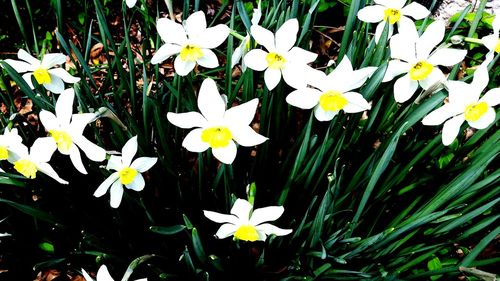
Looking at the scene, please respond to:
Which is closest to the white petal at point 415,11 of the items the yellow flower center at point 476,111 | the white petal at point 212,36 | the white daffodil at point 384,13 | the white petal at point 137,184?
the white daffodil at point 384,13

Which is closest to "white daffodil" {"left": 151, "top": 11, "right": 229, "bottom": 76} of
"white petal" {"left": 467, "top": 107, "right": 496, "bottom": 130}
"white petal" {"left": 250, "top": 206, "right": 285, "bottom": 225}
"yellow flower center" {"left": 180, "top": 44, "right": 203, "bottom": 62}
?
"yellow flower center" {"left": 180, "top": 44, "right": 203, "bottom": 62}

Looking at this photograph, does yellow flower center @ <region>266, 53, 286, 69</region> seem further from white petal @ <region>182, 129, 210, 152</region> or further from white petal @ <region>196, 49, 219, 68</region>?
white petal @ <region>182, 129, 210, 152</region>

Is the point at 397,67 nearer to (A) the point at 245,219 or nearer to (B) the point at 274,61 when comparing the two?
(B) the point at 274,61

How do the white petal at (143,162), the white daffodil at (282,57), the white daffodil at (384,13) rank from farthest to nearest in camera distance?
the white daffodil at (384,13), the white petal at (143,162), the white daffodil at (282,57)

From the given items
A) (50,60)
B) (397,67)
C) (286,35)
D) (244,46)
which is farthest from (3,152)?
(397,67)

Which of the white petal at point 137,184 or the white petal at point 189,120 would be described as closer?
the white petal at point 189,120

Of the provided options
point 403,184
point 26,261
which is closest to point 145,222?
point 26,261

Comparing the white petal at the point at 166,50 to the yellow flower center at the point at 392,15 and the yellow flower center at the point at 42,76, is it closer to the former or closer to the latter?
the yellow flower center at the point at 42,76

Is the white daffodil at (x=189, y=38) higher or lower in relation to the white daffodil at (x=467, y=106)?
higher
